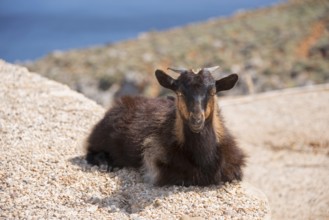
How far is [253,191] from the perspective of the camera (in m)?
5.71

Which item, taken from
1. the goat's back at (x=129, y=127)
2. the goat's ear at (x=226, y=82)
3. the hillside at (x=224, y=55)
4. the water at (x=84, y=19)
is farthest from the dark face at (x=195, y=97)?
the water at (x=84, y=19)

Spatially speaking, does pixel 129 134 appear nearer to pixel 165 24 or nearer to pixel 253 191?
pixel 253 191

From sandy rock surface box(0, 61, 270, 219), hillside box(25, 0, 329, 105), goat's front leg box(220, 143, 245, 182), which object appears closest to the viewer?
sandy rock surface box(0, 61, 270, 219)

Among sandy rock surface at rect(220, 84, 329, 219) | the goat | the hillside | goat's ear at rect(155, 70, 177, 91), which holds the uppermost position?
the hillside

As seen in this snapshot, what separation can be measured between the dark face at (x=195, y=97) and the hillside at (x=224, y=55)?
12543 mm

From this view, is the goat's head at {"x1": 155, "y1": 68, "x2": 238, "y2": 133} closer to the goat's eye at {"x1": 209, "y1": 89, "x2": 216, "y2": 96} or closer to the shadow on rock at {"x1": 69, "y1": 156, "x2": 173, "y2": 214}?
the goat's eye at {"x1": 209, "y1": 89, "x2": 216, "y2": 96}

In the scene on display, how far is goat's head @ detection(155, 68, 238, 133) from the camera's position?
17.0 ft

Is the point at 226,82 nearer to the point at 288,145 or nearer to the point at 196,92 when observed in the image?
the point at 196,92

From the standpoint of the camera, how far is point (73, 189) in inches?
219

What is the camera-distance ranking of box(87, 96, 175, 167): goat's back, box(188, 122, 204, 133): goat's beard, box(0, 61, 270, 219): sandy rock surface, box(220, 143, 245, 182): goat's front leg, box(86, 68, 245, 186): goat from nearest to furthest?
box(0, 61, 270, 219): sandy rock surface
box(188, 122, 204, 133): goat's beard
box(86, 68, 245, 186): goat
box(220, 143, 245, 182): goat's front leg
box(87, 96, 175, 167): goat's back

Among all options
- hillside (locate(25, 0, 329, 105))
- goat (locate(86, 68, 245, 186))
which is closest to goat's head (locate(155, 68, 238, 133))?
goat (locate(86, 68, 245, 186))

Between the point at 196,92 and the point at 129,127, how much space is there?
1.31 meters

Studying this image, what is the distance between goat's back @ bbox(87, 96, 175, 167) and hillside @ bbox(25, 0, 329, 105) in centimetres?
1160

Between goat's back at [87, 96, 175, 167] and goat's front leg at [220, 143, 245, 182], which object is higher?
goat's back at [87, 96, 175, 167]
